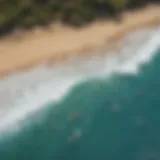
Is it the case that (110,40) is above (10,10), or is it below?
below

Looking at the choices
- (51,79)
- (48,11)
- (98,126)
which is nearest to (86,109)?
(98,126)

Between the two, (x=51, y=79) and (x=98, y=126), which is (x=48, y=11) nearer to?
(x=51, y=79)

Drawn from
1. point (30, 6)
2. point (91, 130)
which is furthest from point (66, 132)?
point (30, 6)

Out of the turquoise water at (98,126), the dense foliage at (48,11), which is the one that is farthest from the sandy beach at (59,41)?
the turquoise water at (98,126)

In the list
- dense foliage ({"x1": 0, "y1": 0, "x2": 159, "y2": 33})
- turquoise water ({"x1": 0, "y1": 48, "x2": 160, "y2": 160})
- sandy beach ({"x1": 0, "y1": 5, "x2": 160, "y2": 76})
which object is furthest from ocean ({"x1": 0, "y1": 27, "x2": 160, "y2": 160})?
dense foliage ({"x1": 0, "y1": 0, "x2": 159, "y2": 33})

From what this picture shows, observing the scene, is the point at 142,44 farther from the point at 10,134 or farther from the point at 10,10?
the point at 10,134

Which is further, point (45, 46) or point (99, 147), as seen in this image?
point (45, 46)

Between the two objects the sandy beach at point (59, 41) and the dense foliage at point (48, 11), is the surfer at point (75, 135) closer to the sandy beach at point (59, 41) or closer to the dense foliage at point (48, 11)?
the sandy beach at point (59, 41)
